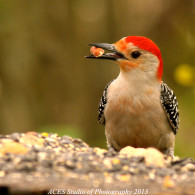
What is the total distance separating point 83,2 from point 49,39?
50.3 inches

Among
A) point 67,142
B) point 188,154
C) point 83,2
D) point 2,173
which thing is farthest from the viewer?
point 83,2

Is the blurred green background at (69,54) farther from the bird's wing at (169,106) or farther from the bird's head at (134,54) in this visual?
the bird's head at (134,54)

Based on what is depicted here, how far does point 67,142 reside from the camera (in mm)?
4988

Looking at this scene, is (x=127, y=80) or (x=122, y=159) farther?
(x=127, y=80)

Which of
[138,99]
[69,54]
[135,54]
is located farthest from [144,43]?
[69,54]

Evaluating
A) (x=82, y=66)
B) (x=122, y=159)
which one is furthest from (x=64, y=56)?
(x=122, y=159)

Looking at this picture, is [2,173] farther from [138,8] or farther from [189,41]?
[138,8]

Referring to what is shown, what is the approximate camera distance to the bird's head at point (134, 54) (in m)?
5.90

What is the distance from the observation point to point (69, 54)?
11344 millimetres

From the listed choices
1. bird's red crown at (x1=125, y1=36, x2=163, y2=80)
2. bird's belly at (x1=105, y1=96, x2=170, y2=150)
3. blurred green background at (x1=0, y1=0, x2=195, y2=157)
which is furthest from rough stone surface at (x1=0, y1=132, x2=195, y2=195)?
blurred green background at (x1=0, y1=0, x2=195, y2=157)

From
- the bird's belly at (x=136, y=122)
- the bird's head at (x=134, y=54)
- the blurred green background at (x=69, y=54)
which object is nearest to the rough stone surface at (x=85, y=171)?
the bird's belly at (x=136, y=122)

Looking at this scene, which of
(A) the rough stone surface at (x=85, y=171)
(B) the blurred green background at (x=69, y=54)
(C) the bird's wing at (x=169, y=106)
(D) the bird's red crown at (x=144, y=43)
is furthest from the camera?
(B) the blurred green background at (x=69, y=54)

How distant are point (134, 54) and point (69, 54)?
555cm

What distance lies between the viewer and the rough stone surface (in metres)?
3.24
